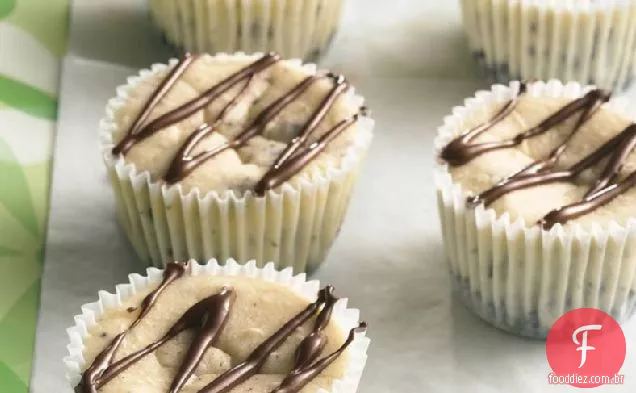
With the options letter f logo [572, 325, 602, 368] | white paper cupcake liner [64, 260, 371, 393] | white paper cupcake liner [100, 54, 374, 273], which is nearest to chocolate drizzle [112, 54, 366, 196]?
white paper cupcake liner [100, 54, 374, 273]

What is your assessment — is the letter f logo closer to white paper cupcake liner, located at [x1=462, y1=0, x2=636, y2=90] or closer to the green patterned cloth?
white paper cupcake liner, located at [x1=462, y1=0, x2=636, y2=90]

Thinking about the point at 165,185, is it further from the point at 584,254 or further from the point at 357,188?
the point at 584,254

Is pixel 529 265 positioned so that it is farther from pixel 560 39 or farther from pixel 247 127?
pixel 560 39

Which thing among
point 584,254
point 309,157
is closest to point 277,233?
point 309,157

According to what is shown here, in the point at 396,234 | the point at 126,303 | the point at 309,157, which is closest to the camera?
the point at 126,303

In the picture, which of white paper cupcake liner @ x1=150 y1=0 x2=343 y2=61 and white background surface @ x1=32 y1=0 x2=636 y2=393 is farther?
white paper cupcake liner @ x1=150 y1=0 x2=343 y2=61

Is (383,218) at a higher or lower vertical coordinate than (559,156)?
lower

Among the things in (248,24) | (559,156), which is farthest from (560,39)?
(248,24)
